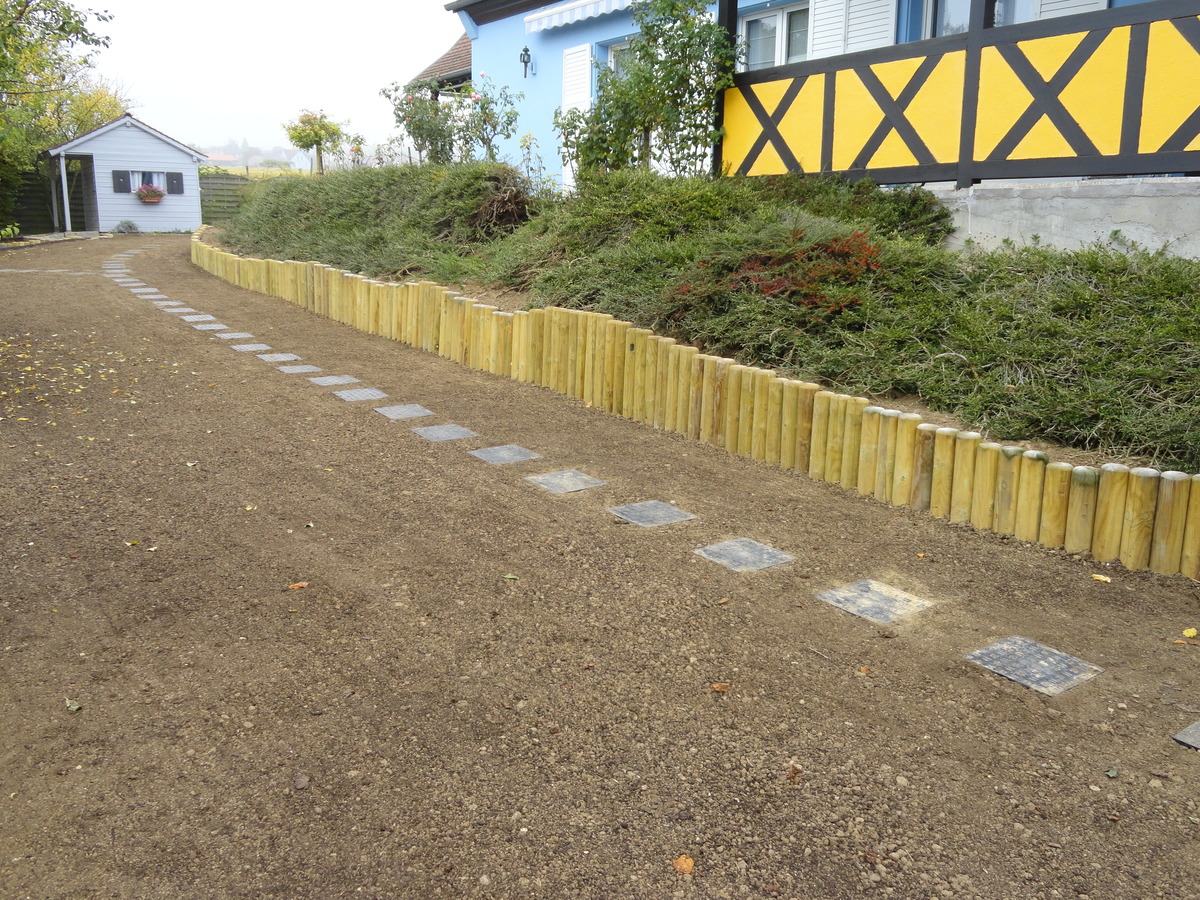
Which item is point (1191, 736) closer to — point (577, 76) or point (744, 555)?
point (744, 555)

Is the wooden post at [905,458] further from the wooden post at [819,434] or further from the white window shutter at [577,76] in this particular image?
the white window shutter at [577,76]

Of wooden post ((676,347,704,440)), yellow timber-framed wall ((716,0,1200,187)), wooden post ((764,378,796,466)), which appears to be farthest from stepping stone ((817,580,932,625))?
yellow timber-framed wall ((716,0,1200,187))

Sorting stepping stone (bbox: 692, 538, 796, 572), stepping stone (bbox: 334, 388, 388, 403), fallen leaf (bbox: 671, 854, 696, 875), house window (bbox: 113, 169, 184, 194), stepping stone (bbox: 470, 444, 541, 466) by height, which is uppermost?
house window (bbox: 113, 169, 184, 194)

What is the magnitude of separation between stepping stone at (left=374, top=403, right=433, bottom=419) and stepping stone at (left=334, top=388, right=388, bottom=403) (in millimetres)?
357

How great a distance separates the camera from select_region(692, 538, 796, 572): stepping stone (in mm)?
4199

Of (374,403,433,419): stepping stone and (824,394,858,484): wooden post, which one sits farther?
(374,403,433,419): stepping stone

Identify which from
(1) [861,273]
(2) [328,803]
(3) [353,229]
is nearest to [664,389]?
(1) [861,273]

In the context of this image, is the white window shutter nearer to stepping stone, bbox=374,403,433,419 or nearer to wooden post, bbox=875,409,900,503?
stepping stone, bbox=374,403,433,419

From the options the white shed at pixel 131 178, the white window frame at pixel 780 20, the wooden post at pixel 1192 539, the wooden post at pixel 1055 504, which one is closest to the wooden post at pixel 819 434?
the wooden post at pixel 1055 504

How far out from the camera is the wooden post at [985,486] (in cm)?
457

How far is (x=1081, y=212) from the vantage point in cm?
739

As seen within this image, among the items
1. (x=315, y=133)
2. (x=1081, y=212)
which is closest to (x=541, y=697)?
(x=1081, y=212)

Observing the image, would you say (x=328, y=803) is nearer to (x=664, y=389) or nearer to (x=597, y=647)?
(x=597, y=647)

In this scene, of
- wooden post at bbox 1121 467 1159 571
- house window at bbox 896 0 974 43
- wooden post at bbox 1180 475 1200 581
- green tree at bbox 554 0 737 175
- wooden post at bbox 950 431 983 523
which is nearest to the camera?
wooden post at bbox 1180 475 1200 581
